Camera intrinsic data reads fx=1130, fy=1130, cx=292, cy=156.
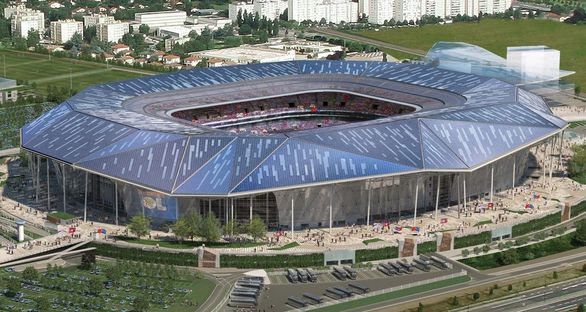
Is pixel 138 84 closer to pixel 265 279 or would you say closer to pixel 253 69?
pixel 253 69

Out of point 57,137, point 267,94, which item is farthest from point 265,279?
point 267,94

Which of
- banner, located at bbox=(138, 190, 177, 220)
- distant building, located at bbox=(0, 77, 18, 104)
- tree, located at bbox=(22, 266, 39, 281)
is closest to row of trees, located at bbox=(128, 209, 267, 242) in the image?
banner, located at bbox=(138, 190, 177, 220)

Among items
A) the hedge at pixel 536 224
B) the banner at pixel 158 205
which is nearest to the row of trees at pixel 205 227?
the banner at pixel 158 205

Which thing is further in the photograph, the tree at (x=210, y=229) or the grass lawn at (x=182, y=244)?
the grass lawn at (x=182, y=244)

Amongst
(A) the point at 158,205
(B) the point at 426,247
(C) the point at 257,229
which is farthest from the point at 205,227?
(B) the point at 426,247

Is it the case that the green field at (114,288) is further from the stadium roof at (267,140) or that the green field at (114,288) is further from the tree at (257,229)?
the stadium roof at (267,140)

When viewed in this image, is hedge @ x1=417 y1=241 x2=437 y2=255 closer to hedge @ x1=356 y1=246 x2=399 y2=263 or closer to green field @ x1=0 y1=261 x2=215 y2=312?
hedge @ x1=356 y1=246 x2=399 y2=263
